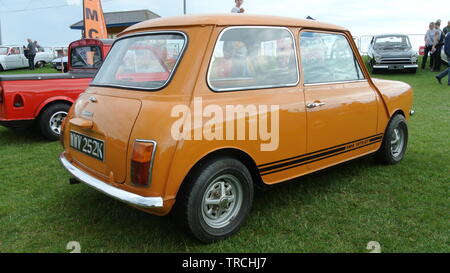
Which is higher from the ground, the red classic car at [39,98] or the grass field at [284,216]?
the red classic car at [39,98]

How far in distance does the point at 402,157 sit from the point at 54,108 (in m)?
5.48

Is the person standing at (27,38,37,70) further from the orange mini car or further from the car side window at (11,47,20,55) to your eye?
the orange mini car

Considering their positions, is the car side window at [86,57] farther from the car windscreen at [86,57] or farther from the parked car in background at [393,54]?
the parked car in background at [393,54]

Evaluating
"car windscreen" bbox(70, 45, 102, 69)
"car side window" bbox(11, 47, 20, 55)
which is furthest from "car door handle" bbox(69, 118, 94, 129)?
"car side window" bbox(11, 47, 20, 55)

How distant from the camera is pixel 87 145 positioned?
10.1 ft

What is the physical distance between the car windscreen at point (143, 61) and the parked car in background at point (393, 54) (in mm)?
13317

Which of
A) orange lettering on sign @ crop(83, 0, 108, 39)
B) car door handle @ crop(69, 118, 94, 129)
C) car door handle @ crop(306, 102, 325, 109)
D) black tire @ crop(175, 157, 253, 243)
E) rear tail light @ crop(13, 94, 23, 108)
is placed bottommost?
black tire @ crop(175, 157, 253, 243)

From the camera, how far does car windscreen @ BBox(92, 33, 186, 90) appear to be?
2.96 m

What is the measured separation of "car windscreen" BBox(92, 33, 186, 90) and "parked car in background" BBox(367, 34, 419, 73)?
43.7 feet

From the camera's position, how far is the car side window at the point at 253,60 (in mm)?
2953

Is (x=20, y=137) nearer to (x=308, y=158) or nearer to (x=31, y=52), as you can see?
(x=308, y=158)

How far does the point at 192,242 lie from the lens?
2.95 meters

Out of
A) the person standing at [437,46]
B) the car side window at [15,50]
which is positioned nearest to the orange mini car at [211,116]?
the person standing at [437,46]
